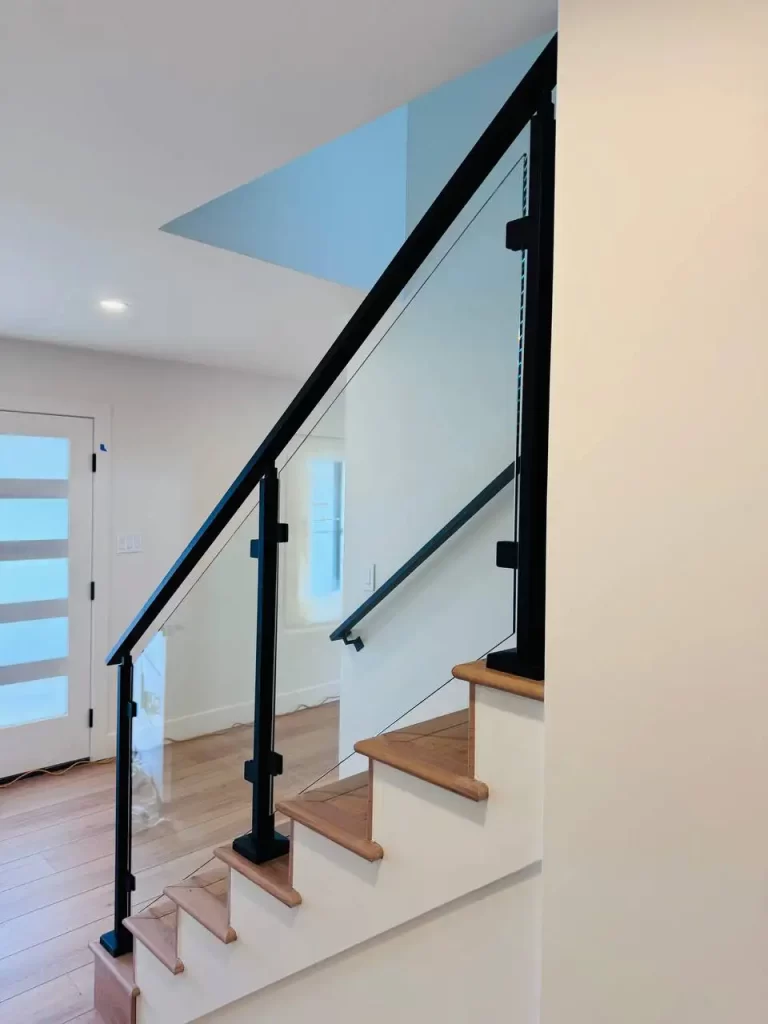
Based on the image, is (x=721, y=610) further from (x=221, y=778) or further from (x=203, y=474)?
(x=203, y=474)

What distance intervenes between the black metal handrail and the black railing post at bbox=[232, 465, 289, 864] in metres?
0.06

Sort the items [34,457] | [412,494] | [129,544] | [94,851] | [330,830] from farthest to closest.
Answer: [129,544]
[34,457]
[94,851]
[412,494]
[330,830]

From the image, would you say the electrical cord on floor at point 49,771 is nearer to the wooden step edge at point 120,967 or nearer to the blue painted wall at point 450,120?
the wooden step edge at point 120,967

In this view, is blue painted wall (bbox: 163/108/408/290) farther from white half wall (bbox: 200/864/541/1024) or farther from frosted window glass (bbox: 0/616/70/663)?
frosted window glass (bbox: 0/616/70/663)

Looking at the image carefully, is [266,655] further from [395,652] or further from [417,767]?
[417,767]

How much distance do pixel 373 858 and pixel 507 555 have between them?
1.98 ft

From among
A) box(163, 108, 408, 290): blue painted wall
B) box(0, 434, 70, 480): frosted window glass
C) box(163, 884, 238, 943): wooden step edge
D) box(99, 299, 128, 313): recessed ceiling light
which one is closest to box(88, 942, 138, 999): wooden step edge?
box(163, 884, 238, 943): wooden step edge

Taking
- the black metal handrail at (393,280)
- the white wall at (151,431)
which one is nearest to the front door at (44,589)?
the white wall at (151,431)

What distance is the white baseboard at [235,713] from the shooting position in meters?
1.81

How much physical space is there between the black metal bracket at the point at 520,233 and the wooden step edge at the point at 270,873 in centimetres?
135

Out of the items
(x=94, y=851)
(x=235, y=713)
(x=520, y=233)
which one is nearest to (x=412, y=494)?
(x=235, y=713)

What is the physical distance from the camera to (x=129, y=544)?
169 inches

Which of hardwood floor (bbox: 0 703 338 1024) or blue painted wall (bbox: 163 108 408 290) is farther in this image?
blue painted wall (bbox: 163 108 408 290)

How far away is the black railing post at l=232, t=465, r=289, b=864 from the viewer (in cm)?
170
